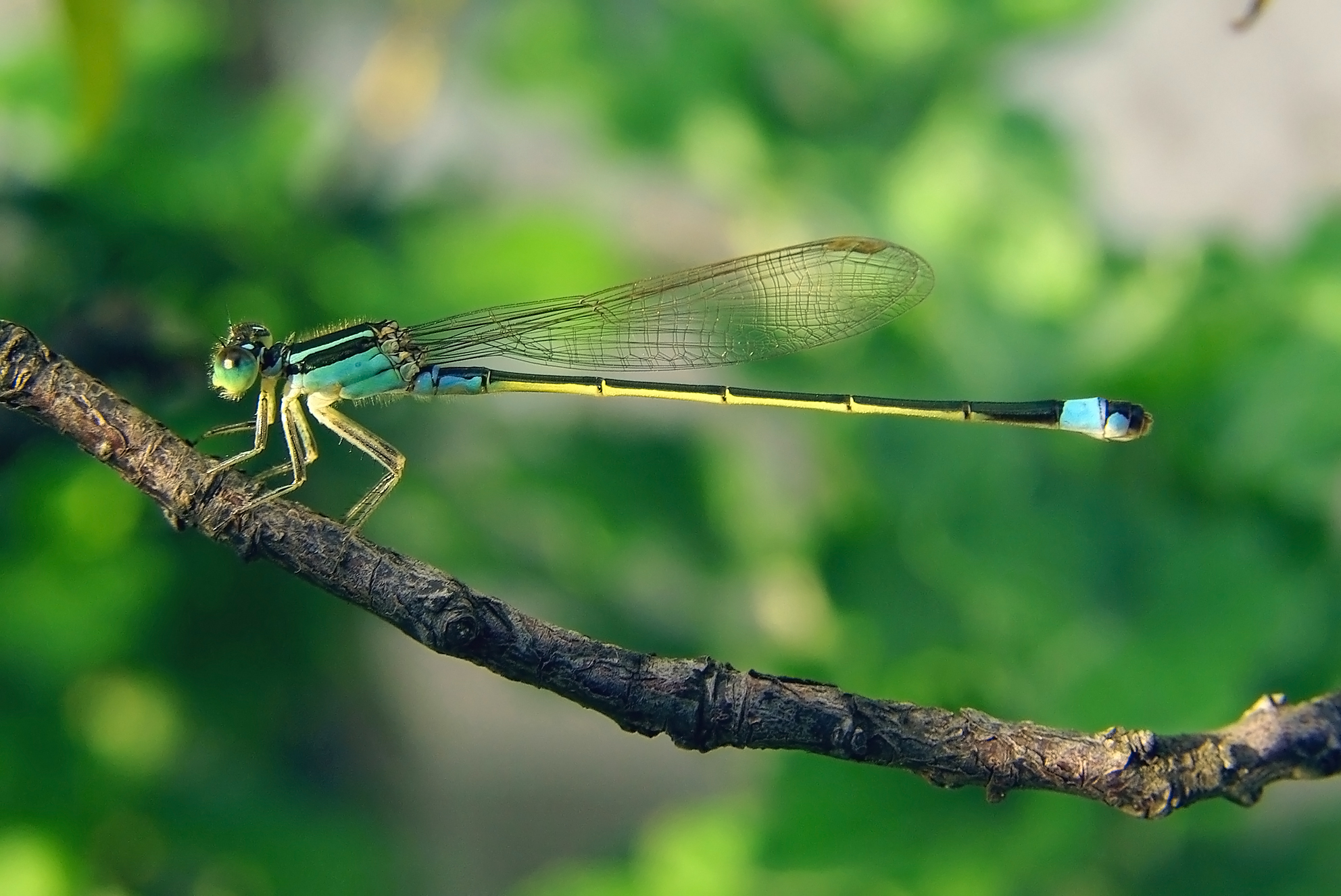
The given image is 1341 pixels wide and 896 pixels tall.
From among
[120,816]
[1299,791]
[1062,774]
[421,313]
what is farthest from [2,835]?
[1299,791]

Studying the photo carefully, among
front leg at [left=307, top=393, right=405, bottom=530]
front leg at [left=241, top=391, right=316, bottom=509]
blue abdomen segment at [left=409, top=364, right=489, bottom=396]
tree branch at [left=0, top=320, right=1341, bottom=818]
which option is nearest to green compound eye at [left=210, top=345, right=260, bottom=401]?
front leg at [left=241, top=391, right=316, bottom=509]

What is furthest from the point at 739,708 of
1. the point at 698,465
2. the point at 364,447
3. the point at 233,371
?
the point at 698,465

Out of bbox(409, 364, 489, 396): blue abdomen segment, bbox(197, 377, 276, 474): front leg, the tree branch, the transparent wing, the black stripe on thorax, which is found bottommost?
the tree branch

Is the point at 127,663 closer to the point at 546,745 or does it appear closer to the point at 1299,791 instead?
the point at 546,745

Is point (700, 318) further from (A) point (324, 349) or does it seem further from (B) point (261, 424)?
(B) point (261, 424)

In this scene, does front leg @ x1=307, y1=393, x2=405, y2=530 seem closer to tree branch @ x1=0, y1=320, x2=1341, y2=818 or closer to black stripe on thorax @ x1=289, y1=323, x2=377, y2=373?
black stripe on thorax @ x1=289, y1=323, x2=377, y2=373

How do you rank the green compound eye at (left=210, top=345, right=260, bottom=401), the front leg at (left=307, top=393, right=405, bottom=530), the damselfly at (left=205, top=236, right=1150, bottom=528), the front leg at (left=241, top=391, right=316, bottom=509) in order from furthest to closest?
the damselfly at (left=205, top=236, right=1150, bottom=528) < the green compound eye at (left=210, top=345, right=260, bottom=401) < the front leg at (left=241, top=391, right=316, bottom=509) < the front leg at (left=307, top=393, right=405, bottom=530)

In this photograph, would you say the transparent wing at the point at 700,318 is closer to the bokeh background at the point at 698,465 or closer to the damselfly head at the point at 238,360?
the bokeh background at the point at 698,465
